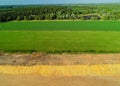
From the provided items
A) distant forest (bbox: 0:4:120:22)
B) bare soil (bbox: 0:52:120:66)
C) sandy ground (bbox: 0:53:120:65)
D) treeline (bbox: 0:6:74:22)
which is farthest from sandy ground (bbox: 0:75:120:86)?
treeline (bbox: 0:6:74:22)

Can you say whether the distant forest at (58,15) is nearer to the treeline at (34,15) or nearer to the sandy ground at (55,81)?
the treeline at (34,15)

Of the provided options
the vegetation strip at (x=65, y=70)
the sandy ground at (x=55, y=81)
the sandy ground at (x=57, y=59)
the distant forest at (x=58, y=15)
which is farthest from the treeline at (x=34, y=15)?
the sandy ground at (x=55, y=81)

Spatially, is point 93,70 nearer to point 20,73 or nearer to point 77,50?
point 20,73

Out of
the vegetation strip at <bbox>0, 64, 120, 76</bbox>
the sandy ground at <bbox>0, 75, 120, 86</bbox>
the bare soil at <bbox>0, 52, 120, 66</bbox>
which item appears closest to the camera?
the sandy ground at <bbox>0, 75, 120, 86</bbox>

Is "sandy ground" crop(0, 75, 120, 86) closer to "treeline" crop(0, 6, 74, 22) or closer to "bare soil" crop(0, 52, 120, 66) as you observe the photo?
"bare soil" crop(0, 52, 120, 66)

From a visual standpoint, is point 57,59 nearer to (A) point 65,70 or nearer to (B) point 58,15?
(A) point 65,70
